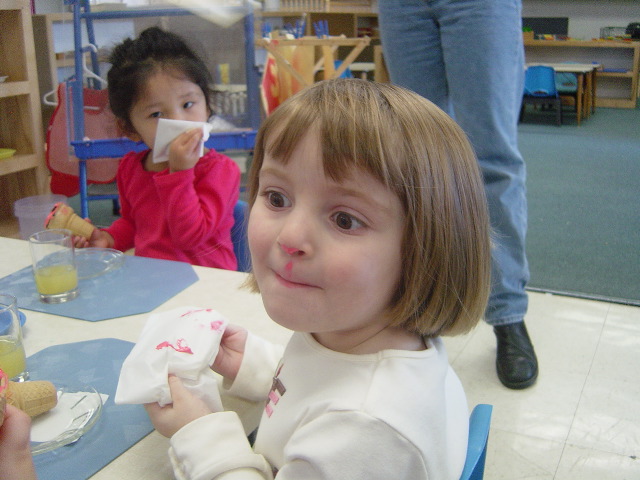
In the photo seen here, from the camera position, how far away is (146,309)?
101cm

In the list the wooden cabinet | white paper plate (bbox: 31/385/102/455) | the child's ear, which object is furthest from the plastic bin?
white paper plate (bbox: 31/385/102/455)

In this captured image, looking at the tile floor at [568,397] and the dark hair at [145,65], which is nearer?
the tile floor at [568,397]

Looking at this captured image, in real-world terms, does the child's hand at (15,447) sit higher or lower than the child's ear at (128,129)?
lower

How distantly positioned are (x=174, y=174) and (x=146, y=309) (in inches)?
17.9

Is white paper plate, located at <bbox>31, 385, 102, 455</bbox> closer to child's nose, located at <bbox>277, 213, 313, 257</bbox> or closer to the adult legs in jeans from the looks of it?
child's nose, located at <bbox>277, 213, 313, 257</bbox>

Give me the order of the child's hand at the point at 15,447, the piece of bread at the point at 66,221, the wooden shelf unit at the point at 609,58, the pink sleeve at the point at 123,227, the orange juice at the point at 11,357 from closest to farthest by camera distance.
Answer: the child's hand at the point at 15,447 → the orange juice at the point at 11,357 → the piece of bread at the point at 66,221 → the pink sleeve at the point at 123,227 → the wooden shelf unit at the point at 609,58

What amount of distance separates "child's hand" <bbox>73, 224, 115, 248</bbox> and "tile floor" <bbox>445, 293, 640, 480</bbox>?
0.87 metres

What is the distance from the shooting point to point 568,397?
142cm

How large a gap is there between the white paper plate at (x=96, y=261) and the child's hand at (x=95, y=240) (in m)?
0.10

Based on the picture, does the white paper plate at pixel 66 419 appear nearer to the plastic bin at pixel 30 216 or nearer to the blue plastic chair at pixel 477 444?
the blue plastic chair at pixel 477 444

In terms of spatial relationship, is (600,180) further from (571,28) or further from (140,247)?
(571,28)

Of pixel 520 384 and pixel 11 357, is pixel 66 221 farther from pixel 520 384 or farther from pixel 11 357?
pixel 520 384

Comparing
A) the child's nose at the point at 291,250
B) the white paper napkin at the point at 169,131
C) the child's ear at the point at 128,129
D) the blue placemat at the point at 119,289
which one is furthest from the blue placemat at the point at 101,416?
the child's ear at the point at 128,129

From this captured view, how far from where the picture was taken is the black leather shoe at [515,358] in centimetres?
146
